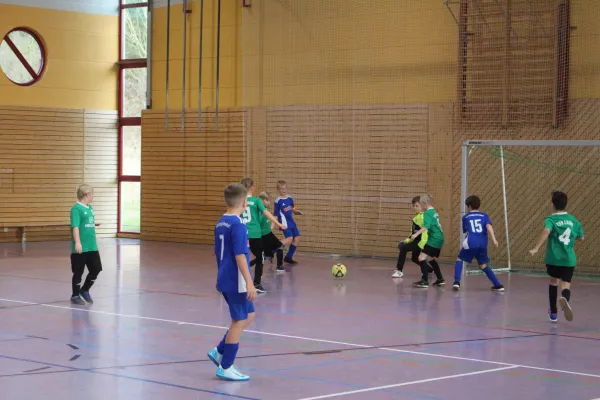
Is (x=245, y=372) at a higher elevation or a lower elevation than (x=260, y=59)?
lower

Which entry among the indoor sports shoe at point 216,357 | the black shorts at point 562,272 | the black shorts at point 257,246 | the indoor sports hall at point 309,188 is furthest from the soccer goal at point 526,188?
the indoor sports shoe at point 216,357

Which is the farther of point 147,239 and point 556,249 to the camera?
point 147,239

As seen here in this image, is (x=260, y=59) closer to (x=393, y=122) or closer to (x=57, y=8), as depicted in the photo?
(x=393, y=122)

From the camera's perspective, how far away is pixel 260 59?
21.1m

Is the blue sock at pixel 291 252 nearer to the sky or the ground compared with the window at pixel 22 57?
nearer to the ground

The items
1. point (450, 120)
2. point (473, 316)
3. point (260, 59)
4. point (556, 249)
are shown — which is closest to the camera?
point (556, 249)

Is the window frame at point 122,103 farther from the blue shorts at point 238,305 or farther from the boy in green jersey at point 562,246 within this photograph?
the blue shorts at point 238,305

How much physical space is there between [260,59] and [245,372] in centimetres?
1385

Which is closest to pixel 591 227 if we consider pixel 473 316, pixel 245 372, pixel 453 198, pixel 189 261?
pixel 453 198

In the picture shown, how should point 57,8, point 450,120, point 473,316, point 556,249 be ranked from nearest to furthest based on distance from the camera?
point 556,249 < point 473,316 < point 450,120 < point 57,8

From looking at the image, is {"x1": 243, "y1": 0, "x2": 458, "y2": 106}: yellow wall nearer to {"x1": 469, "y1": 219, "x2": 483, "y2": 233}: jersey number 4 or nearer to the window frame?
the window frame

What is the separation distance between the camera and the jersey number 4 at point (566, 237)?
1089 centimetres

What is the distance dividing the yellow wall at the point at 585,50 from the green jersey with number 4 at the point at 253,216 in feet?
21.9

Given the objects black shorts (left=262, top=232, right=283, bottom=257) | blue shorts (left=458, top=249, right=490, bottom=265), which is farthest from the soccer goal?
black shorts (left=262, top=232, right=283, bottom=257)
